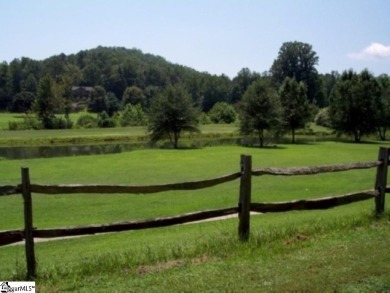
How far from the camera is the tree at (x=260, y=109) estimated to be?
59281 millimetres

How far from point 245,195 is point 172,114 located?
1959 inches

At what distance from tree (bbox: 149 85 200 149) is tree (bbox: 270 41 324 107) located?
78.6 metres

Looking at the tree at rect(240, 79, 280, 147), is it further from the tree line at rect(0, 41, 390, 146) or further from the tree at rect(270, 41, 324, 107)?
the tree at rect(270, 41, 324, 107)

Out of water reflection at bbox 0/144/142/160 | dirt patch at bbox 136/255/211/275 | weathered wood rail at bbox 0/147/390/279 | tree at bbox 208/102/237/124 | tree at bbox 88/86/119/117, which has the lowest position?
water reflection at bbox 0/144/142/160

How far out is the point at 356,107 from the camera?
68.3 m

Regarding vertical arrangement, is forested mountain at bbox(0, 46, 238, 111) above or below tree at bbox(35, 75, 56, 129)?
above

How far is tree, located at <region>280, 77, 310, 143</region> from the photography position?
66.8 meters

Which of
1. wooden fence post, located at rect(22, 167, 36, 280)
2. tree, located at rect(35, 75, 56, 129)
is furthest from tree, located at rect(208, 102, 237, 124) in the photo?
wooden fence post, located at rect(22, 167, 36, 280)

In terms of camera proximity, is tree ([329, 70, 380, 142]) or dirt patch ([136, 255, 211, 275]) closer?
dirt patch ([136, 255, 211, 275])

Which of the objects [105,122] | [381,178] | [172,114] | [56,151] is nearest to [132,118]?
[105,122]

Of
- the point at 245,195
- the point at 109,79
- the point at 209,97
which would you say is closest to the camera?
the point at 245,195

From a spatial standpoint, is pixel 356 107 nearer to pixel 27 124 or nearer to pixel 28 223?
pixel 27 124

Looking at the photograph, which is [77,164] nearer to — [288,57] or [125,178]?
[125,178]

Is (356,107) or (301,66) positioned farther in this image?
(301,66)
